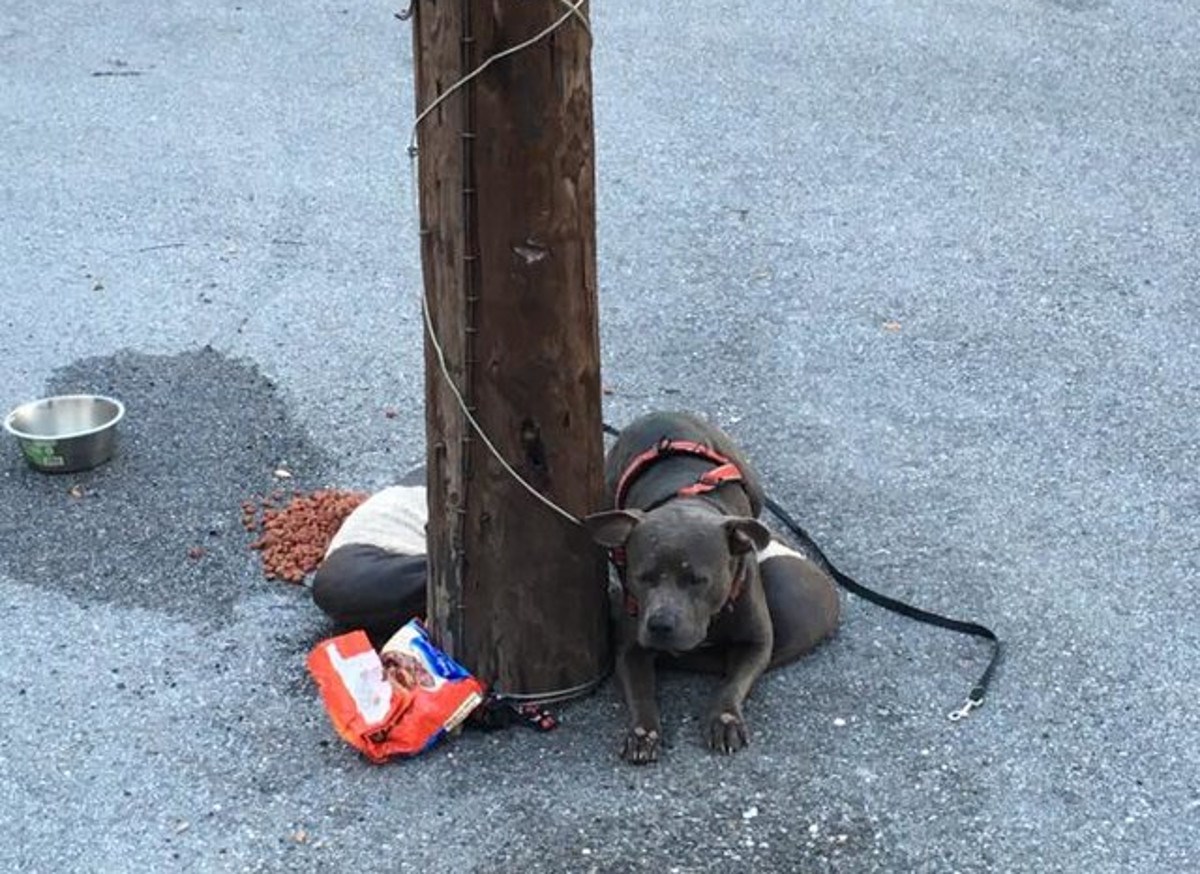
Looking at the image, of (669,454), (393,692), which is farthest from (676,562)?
(393,692)

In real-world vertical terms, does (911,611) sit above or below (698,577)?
below

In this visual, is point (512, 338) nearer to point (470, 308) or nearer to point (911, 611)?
point (470, 308)

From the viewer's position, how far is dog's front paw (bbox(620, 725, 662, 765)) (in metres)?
4.20

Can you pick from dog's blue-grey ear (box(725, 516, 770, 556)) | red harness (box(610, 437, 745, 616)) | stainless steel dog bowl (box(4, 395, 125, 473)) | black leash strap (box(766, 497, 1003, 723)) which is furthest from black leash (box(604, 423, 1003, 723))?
stainless steel dog bowl (box(4, 395, 125, 473))

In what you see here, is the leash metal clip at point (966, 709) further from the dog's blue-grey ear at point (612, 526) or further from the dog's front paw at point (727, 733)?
the dog's blue-grey ear at point (612, 526)

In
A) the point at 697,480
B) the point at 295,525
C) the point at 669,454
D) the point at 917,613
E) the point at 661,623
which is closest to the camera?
the point at 661,623

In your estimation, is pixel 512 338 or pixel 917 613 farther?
pixel 917 613

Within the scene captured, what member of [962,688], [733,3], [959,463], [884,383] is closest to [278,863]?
[962,688]

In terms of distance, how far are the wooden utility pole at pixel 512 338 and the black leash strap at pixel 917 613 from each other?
84 cm

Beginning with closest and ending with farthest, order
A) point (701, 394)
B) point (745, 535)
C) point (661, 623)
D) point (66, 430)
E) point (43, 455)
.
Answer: point (661, 623) < point (745, 535) < point (43, 455) < point (66, 430) < point (701, 394)

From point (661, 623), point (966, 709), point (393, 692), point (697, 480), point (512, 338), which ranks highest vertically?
point (512, 338)

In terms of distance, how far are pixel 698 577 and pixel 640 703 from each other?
36cm

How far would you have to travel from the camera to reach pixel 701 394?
6082 millimetres

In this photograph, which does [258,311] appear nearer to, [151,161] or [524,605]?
[151,161]
